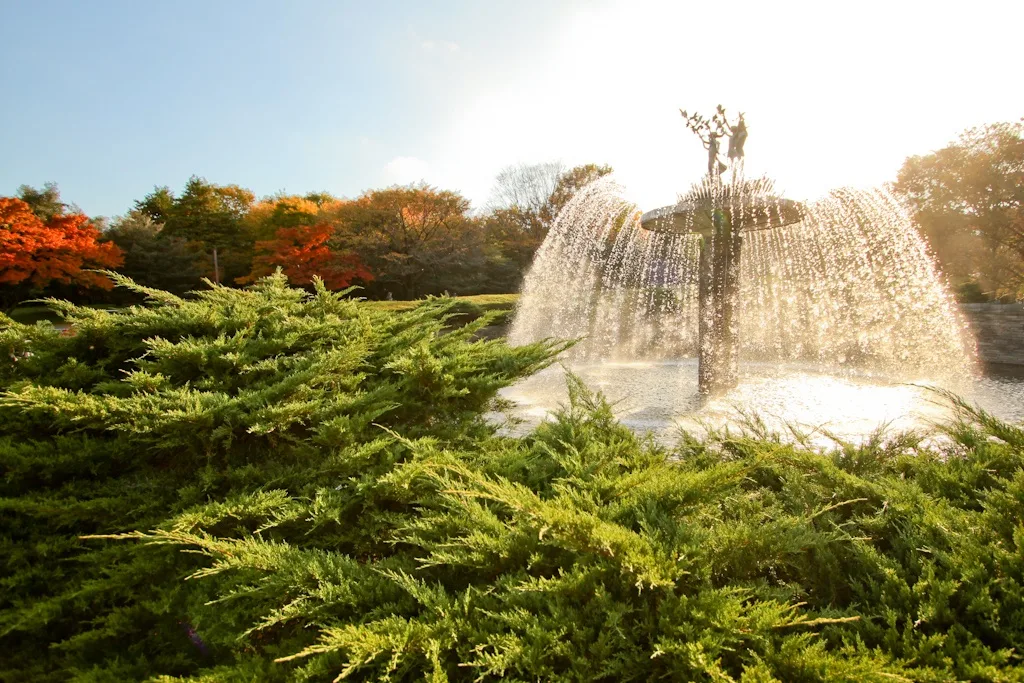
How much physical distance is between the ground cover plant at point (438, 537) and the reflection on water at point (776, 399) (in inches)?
82.8

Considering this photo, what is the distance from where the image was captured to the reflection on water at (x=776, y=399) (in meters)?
5.36

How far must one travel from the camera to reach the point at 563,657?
4.83ft

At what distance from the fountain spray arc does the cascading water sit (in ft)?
10.6

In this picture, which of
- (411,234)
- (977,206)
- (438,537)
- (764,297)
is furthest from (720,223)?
(411,234)

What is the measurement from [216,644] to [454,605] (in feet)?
3.14

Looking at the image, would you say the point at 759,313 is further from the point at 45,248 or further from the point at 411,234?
the point at 45,248

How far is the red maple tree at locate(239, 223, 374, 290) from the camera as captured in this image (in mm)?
25078

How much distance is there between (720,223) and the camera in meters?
7.17

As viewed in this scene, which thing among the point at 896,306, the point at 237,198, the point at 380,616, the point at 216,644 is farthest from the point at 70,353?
the point at 237,198

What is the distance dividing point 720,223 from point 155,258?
112ft

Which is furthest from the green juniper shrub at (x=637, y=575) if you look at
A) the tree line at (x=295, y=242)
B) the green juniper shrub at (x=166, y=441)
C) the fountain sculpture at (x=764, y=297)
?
the tree line at (x=295, y=242)

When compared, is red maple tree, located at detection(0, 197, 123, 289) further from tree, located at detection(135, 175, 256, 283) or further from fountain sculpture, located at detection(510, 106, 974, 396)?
fountain sculpture, located at detection(510, 106, 974, 396)

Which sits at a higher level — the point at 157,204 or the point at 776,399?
the point at 157,204

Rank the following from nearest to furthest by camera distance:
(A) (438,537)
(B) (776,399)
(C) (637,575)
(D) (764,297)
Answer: (C) (637,575) < (A) (438,537) < (B) (776,399) < (D) (764,297)
